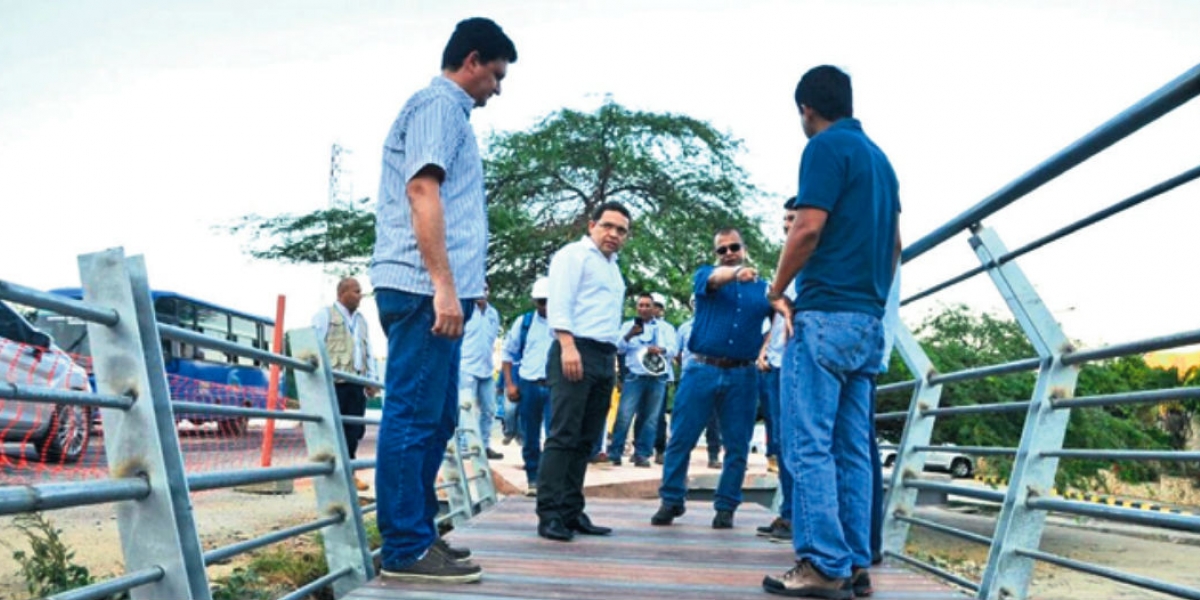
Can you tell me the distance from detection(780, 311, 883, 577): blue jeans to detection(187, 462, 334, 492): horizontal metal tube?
4.81ft

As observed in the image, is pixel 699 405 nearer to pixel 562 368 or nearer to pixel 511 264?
pixel 562 368

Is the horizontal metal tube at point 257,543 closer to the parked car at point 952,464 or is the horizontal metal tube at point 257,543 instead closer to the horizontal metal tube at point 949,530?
the horizontal metal tube at point 949,530

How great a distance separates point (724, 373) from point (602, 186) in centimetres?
1514

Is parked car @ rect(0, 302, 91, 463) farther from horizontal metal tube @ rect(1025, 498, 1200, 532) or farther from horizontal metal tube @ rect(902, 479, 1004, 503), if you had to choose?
horizontal metal tube @ rect(1025, 498, 1200, 532)

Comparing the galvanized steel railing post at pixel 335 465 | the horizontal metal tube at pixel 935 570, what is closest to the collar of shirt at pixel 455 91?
the galvanized steel railing post at pixel 335 465

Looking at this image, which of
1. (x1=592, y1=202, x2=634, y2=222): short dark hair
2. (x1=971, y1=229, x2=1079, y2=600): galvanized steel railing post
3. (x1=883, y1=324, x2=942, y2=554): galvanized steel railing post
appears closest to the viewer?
(x1=971, y1=229, x2=1079, y2=600): galvanized steel railing post

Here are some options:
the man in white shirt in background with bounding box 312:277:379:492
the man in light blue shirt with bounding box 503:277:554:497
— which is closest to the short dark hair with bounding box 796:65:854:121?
the man in light blue shirt with bounding box 503:277:554:497

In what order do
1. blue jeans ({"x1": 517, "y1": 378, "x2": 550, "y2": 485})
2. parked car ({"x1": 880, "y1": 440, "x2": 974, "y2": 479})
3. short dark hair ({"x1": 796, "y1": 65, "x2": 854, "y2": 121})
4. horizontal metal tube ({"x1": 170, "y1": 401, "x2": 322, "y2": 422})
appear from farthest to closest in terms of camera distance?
parked car ({"x1": 880, "y1": 440, "x2": 974, "y2": 479}), blue jeans ({"x1": 517, "y1": 378, "x2": 550, "y2": 485}), short dark hair ({"x1": 796, "y1": 65, "x2": 854, "y2": 121}), horizontal metal tube ({"x1": 170, "y1": 401, "x2": 322, "y2": 422})

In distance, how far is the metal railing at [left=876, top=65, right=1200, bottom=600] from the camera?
2.34 metres

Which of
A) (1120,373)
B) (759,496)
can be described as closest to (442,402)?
(759,496)

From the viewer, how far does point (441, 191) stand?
337 centimetres

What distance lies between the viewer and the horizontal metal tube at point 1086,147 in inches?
90.3

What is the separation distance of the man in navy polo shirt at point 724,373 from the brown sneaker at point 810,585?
1874 mm

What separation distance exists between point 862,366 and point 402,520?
1529mm
